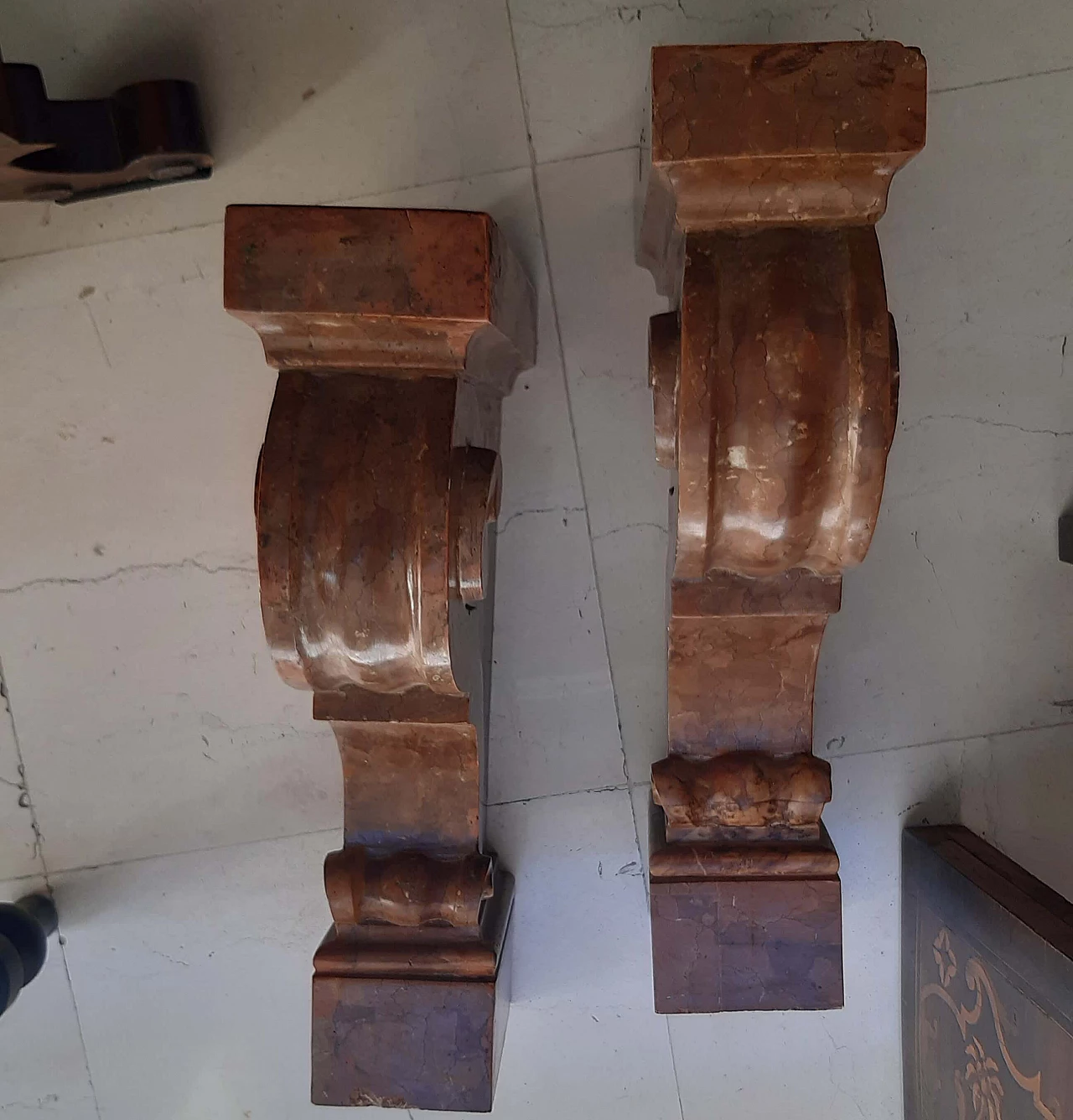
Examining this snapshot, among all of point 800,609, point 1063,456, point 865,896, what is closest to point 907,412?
point 1063,456

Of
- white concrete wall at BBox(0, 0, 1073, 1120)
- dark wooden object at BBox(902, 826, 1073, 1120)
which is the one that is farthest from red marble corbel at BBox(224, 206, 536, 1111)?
dark wooden object at BBox(902, 826, 1073, 1120)

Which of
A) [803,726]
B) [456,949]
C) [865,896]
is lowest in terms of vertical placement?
[865,896]

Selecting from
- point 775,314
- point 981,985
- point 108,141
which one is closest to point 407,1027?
point 981,985

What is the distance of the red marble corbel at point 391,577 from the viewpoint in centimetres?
89

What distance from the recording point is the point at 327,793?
53.4 inches

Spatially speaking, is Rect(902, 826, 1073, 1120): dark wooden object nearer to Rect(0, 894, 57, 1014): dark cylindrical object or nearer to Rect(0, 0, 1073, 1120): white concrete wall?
Rect(0, 0, 1073, 1120): white concrete wall

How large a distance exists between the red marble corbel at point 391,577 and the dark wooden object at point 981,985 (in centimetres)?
66

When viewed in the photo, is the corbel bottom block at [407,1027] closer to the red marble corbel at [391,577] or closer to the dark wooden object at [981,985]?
the red marble corbel at [391,577]

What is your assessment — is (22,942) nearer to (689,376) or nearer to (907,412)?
(689,376)

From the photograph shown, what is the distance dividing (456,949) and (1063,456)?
115cm

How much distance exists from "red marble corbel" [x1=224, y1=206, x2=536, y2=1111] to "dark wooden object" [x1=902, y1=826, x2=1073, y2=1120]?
2.16ft

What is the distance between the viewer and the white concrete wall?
120 centimetres

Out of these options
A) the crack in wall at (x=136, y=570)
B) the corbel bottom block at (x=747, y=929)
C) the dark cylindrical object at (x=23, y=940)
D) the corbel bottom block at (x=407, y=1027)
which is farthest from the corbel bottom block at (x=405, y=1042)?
the crack in wall at (x=136, y=570)

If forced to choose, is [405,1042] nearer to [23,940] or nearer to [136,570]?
[23,940]
